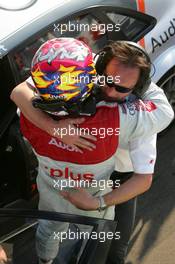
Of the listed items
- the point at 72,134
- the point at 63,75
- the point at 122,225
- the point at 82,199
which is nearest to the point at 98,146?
the point at 72,134

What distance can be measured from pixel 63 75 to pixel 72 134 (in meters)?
0.27

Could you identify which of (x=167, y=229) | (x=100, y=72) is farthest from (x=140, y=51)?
(x=167, y=229)

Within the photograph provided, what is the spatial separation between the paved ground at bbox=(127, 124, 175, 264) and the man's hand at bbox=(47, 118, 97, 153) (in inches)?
58.9

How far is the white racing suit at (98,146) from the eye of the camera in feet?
6.81

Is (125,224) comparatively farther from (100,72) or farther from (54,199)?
(100,72)

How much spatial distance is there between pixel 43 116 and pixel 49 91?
19 cm

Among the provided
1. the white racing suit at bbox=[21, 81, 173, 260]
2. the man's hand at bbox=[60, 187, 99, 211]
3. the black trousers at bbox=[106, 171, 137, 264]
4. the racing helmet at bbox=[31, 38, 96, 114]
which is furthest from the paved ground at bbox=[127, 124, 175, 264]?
the racing helmet at bbox=[31, 38, 96, 114]

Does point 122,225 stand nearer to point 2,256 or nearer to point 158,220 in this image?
point 158,220

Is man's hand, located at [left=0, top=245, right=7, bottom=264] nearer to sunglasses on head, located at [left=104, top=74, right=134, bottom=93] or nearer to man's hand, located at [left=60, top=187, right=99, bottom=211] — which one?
man's hand, located at [left=60, top=187, right=99, bottom=211]

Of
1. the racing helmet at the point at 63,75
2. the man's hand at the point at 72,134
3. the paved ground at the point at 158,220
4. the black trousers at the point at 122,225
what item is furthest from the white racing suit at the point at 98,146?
the paved ground at the point at 158,220

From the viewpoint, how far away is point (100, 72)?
85.3 inches

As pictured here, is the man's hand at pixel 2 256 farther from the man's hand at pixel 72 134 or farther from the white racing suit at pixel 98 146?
the man's hand at pixel 72 134

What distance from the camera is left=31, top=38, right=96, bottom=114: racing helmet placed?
1.94m

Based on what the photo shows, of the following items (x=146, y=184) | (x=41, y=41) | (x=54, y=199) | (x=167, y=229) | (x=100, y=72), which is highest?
(x=100, y=72)
